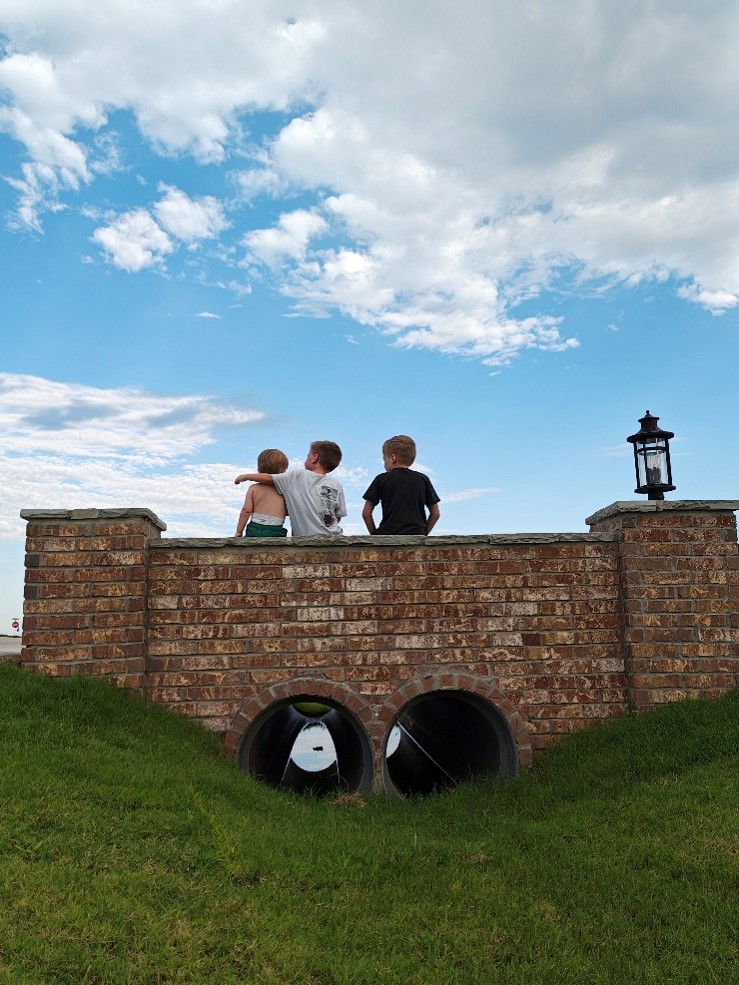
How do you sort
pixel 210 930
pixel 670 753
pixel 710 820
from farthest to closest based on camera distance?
pixel 670 753
pixel 710 820
pixel 210 930

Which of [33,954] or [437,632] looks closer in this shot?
[33,954]

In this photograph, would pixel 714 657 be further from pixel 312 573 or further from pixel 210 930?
pixel 210 930

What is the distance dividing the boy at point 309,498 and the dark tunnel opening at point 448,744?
1583mm

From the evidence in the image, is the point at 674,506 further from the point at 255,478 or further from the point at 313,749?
the point at 313,749

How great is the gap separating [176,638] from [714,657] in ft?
13.5

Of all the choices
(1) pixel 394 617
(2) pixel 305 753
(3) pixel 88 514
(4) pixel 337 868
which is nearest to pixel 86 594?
(3) pixel 88 514

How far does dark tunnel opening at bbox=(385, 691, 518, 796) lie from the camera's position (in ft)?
20.1

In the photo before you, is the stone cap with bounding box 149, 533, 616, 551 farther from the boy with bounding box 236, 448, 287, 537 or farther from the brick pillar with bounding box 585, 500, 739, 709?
the brick pillar with bounding box 585, 500, 739, 709

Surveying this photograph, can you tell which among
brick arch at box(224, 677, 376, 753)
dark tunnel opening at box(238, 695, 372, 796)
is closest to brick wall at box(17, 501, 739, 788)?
brick arch at box(224, 677, 376, 753)

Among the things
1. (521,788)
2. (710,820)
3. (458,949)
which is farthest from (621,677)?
(458,949)

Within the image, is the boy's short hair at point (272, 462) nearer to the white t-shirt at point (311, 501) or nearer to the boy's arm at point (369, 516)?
the white t-shirt at point (311, 501)

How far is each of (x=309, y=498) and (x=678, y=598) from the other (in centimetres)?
300

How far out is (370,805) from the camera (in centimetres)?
545

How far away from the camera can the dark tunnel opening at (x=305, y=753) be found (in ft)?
19.5
